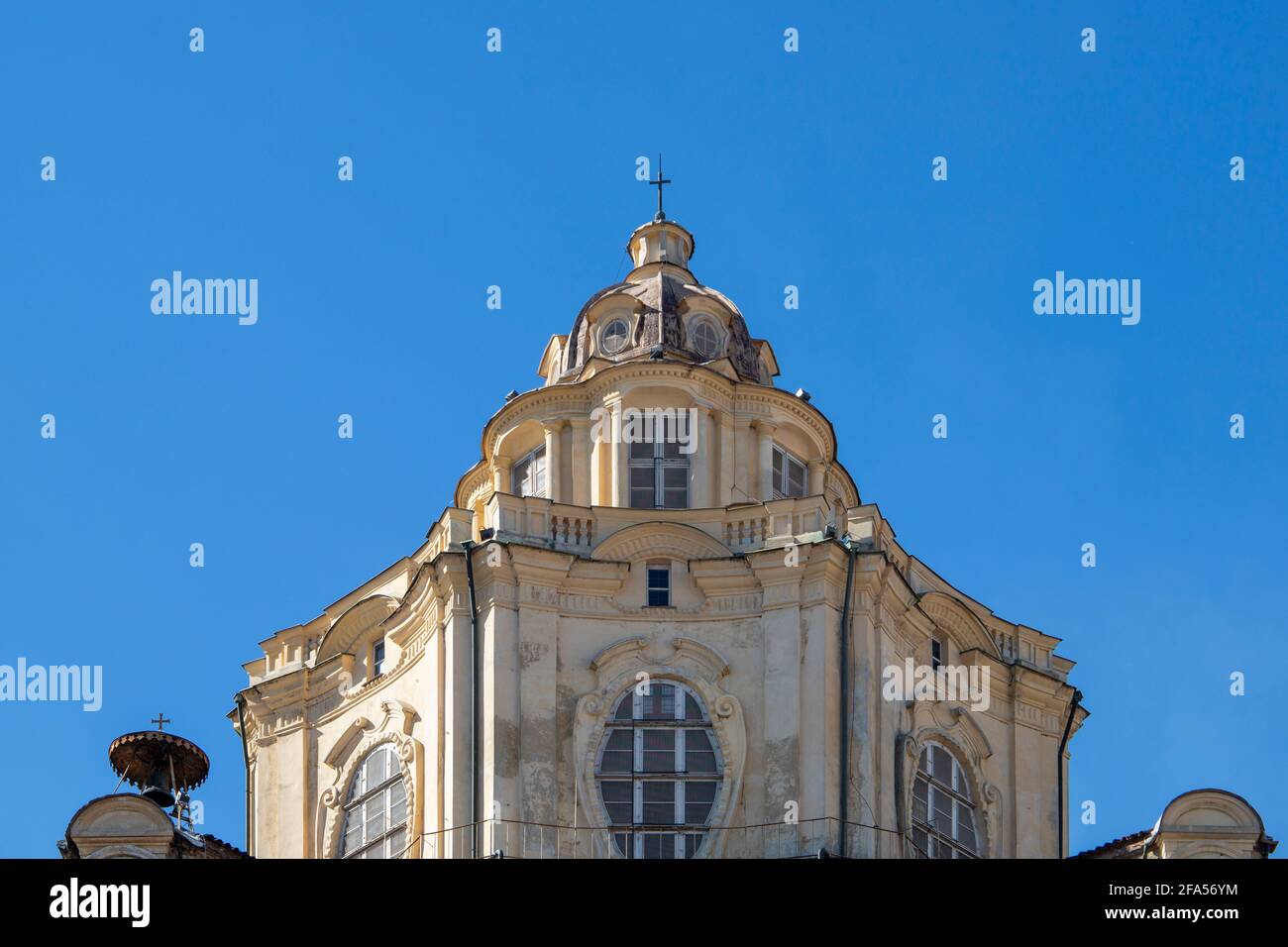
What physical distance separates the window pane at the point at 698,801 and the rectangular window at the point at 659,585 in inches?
164

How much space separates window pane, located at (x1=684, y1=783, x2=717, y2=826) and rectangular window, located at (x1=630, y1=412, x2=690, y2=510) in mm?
7928

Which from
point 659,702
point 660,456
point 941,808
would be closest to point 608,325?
point 660,456

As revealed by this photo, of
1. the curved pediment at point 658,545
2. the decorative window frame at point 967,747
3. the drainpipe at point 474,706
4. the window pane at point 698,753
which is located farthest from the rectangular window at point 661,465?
the decorative window frame at point 967,747

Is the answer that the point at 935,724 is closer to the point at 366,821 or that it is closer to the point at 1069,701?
the point at 1069,701

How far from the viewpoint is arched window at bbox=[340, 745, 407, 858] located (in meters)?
73.4

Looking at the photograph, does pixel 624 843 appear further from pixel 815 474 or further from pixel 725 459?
pixel 815 474

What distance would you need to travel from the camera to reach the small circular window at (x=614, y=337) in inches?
3206

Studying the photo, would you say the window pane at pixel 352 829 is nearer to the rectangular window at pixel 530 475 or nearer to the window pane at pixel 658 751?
the window pane at pixel 658 751

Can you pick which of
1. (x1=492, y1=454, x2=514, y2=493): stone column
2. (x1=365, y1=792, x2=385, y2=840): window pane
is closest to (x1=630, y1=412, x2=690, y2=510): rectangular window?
(x1=492, y1=454, x2=514, y2=493): stone column

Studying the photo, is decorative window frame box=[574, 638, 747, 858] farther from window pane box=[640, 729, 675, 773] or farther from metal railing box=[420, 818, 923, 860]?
window pane box=[640, 729, 675, 773]

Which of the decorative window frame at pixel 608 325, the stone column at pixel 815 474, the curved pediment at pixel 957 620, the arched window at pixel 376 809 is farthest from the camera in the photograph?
the decorative window frame at pixel 608 325
